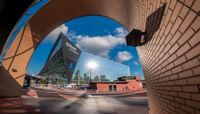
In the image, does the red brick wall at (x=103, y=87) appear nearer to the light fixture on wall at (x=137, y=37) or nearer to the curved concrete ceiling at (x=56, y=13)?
the curved concrete ceiling at (x=56, y=13)

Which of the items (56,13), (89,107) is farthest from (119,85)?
(56,13)

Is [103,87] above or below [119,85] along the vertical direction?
below

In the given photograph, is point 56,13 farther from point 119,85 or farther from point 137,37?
point 119,85

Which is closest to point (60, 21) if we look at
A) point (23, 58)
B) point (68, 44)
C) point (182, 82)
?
point (23, 58)

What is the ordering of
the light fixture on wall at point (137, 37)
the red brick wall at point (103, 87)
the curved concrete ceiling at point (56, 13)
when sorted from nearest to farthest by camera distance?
1. the light fixture on wall at point (137, 37)
2. the curved concrete ceiling at point (56, 13)
3. the red brick wall at point (103, 87)

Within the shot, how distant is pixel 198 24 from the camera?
128 centimetres

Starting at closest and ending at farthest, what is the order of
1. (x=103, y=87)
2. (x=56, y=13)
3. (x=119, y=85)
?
(x=56, y=13) → (x=103, y=87) → (x=119, y=85)

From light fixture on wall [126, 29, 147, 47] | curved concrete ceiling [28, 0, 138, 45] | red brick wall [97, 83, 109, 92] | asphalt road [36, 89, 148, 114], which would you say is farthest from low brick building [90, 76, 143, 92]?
light fixture on wall [126, 29, 147, 47]

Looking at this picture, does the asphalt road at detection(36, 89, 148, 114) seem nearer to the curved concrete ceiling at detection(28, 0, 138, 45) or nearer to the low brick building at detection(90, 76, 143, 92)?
the curved concrete ceiling at detection(28, 0, 138, 45)

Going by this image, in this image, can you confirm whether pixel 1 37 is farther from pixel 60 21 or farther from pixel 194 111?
pixel 194 111

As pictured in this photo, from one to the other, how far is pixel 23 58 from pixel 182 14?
15.2 meters

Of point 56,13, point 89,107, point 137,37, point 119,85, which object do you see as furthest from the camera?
point 119,85

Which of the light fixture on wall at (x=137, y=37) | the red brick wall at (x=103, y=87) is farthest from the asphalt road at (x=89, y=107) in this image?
the red brick wall at (x=103, y=87)

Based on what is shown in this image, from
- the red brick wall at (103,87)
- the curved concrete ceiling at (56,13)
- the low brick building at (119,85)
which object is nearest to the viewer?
the curved concrete ceiling at (56,13)
